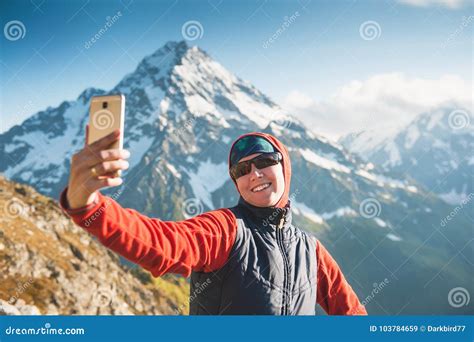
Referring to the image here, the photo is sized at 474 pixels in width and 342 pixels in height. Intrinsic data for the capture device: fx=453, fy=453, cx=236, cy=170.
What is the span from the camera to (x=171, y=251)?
139 inches

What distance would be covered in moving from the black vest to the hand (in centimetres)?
166

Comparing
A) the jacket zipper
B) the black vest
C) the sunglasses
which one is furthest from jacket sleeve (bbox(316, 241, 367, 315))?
the sunglasses

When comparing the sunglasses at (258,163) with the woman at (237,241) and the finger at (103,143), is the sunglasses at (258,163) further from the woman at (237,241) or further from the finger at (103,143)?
the finger at (103,143)

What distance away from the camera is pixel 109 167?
2676 mm

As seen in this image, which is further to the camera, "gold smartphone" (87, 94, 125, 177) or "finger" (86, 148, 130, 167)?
"gold smartphone" (87, 94, 125, 177)

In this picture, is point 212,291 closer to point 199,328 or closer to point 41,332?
point 199,328

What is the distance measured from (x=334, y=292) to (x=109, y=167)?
Result: 11.3 feet

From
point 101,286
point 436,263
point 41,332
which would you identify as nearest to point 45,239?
point 101,286

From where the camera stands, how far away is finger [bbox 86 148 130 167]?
2.70 m

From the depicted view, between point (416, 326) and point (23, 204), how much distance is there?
189 feet

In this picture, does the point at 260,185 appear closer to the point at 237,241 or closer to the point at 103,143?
the point at 237,241

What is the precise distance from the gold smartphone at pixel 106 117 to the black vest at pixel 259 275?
1.68m

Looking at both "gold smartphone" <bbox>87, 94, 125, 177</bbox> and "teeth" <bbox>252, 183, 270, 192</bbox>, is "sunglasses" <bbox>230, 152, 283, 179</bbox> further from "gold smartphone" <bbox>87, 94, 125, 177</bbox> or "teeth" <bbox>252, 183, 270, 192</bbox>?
"gold smartphone" <bbox>87, 94, 125, 177</bbox>

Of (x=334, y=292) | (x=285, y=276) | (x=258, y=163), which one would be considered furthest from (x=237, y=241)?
(x=334, y=292)
